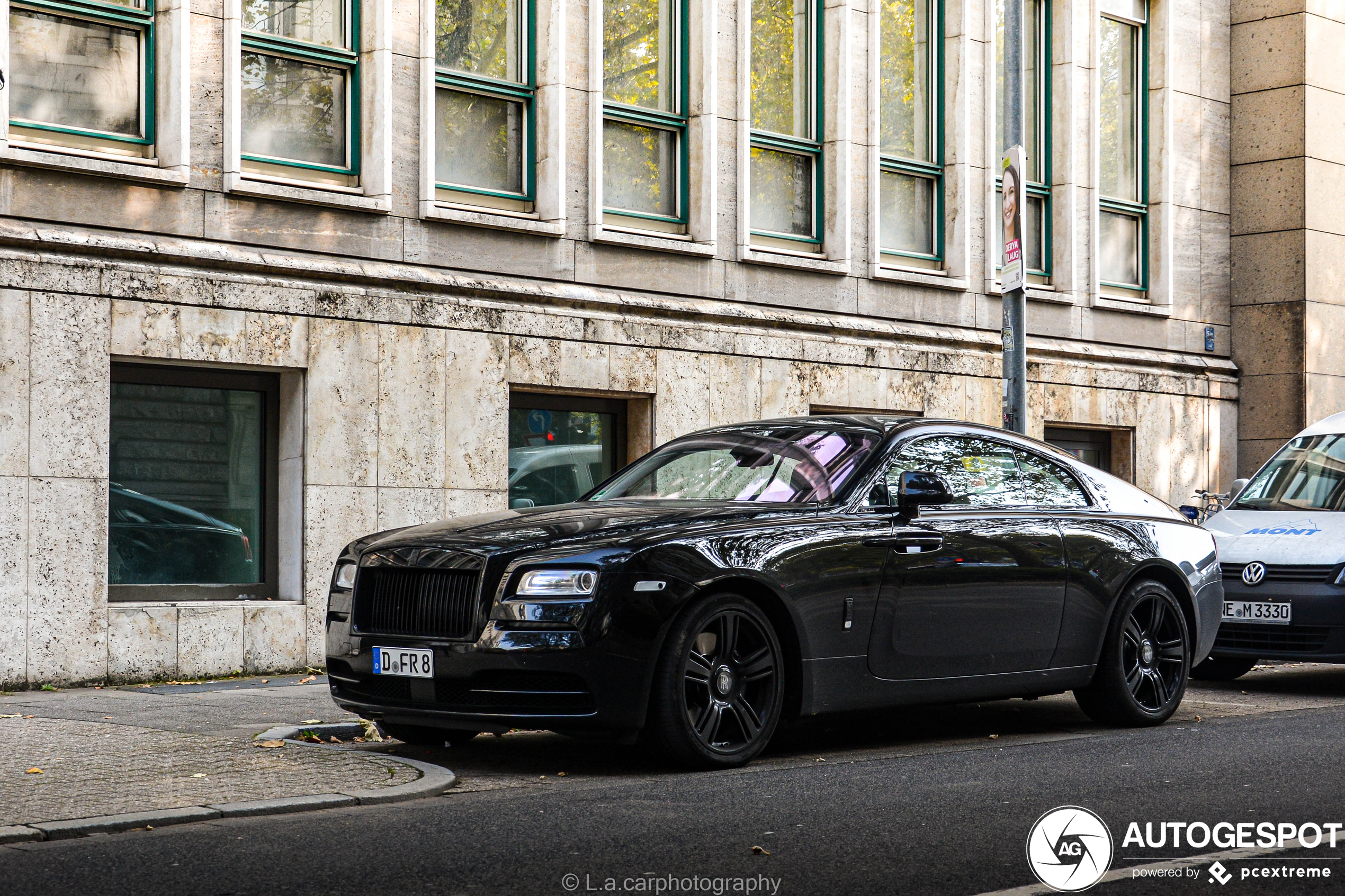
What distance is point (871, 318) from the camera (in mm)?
17297

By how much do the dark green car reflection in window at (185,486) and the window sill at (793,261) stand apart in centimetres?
497

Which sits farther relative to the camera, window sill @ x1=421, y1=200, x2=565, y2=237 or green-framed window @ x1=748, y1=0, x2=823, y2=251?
green-framed window @ x1=748, y1=0, x2=823, y2=251

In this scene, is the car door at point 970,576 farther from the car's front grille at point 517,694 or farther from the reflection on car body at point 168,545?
the reflection on car body at point 168,545

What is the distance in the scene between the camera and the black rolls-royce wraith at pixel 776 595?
7.32 meters

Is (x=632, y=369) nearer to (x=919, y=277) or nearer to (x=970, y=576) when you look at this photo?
(x=919, y=277)

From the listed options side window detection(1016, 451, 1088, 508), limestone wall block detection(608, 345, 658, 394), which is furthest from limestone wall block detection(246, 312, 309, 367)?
side window detection(1016, 451, 1088, 508)

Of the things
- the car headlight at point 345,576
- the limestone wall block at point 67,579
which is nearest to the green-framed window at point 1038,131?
the limestone wall block at point 67,579

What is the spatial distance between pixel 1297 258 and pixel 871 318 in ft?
20.6

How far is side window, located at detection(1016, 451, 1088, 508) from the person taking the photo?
925cm

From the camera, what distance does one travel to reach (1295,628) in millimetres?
11367

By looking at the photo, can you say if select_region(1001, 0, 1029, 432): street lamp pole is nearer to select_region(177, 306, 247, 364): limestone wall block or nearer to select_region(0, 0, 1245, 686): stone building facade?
select_region(0, 0, 1245, 686): stone building facade

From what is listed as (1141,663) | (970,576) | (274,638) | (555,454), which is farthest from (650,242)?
(970,576)

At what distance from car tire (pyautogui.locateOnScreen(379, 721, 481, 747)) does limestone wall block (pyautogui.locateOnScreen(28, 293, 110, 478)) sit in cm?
456

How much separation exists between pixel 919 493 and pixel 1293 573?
4.33 meters
